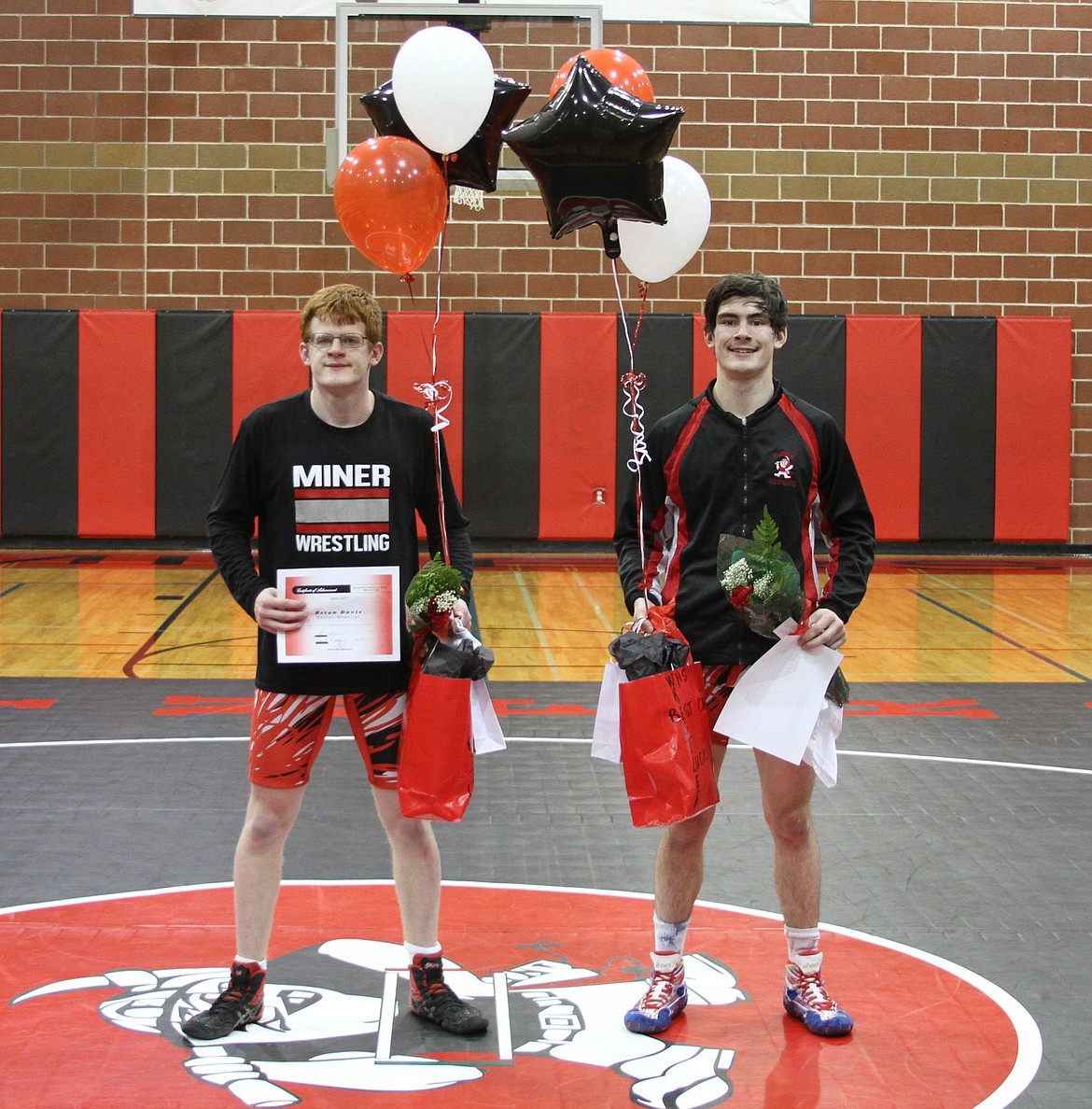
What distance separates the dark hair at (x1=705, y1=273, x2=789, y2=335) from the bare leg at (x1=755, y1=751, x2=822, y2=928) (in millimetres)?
971

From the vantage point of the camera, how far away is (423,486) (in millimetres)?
3109

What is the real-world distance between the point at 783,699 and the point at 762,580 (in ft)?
0.95

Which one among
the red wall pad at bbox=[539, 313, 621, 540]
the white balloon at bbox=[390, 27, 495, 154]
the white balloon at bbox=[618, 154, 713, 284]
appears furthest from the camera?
the red wall pad at bbox=[539, 313, 621, 540]

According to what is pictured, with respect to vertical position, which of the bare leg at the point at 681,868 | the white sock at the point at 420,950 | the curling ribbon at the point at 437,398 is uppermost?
the curling ribbon at the point at 437,398

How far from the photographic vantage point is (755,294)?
9.70 feet

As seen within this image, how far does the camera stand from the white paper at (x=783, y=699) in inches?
113

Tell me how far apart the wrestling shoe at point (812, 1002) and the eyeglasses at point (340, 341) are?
66.0 inches

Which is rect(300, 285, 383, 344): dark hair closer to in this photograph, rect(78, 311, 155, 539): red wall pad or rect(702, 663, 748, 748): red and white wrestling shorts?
rect(702, 663, 748, 748): red and white wrestling shorts

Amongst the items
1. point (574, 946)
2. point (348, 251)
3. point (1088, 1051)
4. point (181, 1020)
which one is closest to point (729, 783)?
point (574, 946)

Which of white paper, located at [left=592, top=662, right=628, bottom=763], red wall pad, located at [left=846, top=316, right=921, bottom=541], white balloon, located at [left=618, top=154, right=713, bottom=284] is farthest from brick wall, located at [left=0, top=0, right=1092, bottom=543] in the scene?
white paper, located at [left=592, top=662, right=628, bottom=763]

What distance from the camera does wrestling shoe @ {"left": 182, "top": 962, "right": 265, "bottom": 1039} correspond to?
2852 millimetres

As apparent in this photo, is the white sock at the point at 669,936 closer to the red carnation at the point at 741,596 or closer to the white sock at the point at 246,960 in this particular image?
the red carnation at the point at 741,596

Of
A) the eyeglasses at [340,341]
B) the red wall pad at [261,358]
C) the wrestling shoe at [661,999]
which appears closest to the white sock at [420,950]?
the wrestling shoe at [661,999]

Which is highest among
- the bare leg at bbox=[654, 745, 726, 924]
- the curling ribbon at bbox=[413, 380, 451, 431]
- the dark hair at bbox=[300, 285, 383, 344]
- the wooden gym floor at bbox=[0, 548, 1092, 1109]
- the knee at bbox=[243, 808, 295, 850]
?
the dark hair at bbox=[300, 285, 383, 344]
